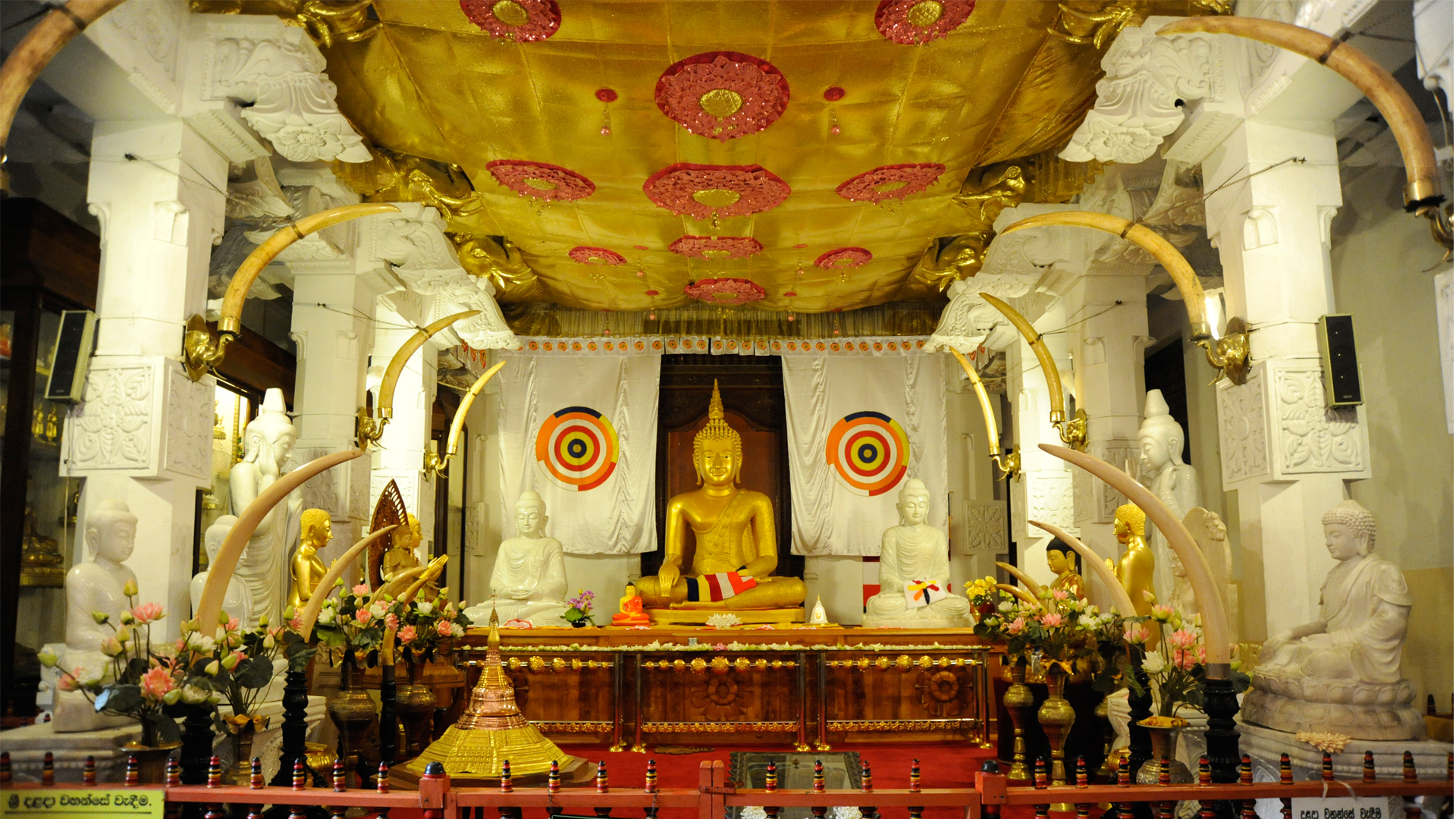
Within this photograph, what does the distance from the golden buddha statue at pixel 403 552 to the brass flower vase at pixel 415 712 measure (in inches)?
66.7

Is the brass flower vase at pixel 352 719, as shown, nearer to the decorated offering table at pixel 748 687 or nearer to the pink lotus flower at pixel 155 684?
the pink lotus flower at pixel 155 684

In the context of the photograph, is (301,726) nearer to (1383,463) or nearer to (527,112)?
(527,112)

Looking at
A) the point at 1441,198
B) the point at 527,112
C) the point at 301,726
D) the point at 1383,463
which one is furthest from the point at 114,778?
the point at 1383,463

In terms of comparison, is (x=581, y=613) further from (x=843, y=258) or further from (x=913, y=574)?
(x=843, y=258)

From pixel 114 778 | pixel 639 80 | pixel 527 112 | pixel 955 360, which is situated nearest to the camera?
pixel 114 778

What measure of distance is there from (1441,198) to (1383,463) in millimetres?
2872

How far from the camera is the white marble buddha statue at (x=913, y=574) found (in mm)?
7262

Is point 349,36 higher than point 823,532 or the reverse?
higher

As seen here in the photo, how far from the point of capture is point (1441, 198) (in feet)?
10.4

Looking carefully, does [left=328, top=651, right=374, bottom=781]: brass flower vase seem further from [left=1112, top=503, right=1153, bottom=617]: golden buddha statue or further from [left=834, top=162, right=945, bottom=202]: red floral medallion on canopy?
[left=834, top=162, right=945, bottom=202]: red floral medallion on canopy

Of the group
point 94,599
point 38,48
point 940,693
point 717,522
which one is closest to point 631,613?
point 717,522

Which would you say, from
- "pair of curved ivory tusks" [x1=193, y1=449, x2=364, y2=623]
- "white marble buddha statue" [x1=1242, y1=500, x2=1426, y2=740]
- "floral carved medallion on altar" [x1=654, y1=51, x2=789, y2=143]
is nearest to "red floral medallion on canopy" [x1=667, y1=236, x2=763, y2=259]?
"floral carved medallion on altar" [x1=654, y1=51, x2=789, y2=143]

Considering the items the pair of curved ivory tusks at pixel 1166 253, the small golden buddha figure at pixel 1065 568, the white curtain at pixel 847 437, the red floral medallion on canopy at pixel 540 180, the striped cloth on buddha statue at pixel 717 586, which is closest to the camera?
the pair of curved ivory tusks at pixel 1166 253

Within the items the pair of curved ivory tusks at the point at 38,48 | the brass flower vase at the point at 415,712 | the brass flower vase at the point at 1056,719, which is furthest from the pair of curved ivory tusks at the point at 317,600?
the brass flower vase at the point at 1056,719
